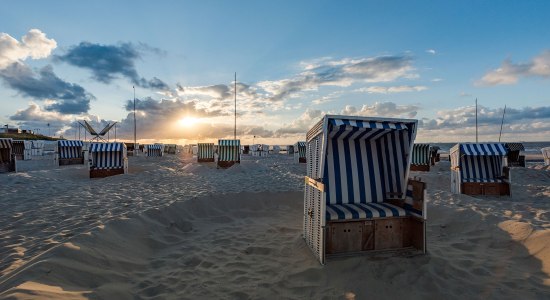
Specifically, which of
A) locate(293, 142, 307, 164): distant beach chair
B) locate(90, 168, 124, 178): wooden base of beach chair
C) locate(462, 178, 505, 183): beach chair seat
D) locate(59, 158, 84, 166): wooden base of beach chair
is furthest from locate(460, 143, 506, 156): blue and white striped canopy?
locate(59, 158, 84, 166): wooden base of beach chair

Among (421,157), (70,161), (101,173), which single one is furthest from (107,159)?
(421,157)

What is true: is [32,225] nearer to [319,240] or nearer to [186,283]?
[186,283]

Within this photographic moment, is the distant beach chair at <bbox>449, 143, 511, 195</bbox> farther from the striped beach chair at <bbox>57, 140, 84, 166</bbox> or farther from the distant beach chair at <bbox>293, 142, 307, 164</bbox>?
the striped beach chair at <bbox>57, 140, 84, 166</bbox>

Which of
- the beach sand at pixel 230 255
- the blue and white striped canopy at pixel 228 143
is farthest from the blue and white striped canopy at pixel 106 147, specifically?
the blue and white striped canopy at pixel 228 143

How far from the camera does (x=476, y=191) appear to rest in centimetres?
1009

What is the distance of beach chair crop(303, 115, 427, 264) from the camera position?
14.4 ft

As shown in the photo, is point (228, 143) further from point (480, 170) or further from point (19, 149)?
point (19, 149)

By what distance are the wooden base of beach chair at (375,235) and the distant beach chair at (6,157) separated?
18579 millimetres

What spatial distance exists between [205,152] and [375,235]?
21305 mm

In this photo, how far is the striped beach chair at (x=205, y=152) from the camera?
24047 millimetres

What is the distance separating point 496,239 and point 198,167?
16.1m

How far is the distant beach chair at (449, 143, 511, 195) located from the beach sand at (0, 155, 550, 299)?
2448 millimetres

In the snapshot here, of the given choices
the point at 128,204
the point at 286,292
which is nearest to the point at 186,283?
the point at 286,292

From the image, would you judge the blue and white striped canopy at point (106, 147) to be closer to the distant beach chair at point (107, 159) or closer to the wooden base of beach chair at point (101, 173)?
the distant beach chair at point (107, 159)
